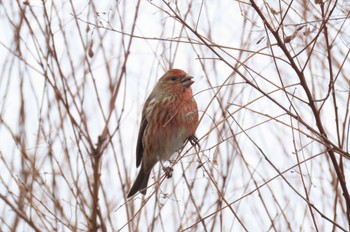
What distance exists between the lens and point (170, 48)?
407 cm

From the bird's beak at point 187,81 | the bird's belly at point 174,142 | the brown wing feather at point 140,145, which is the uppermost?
the bird's beak at point 187,81

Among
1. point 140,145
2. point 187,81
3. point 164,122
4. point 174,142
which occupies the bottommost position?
point 174,142

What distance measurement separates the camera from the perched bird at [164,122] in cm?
544

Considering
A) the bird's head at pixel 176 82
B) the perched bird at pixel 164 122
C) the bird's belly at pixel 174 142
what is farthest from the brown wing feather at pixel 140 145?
the bird's head at pixel 176 82

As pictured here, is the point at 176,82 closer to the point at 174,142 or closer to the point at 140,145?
the point at 174,142

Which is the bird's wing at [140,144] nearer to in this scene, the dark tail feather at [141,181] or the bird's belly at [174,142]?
the dark tail feather at [141,181]

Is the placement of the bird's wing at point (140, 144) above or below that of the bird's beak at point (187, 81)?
below

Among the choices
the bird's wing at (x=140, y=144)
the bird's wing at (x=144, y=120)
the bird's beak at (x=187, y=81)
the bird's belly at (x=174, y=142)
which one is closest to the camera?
the bird's belly at (x=174, y=142)

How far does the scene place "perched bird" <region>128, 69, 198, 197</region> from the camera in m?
5.44

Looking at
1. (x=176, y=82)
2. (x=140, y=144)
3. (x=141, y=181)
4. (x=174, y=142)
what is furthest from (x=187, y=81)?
(x=141, y=181)

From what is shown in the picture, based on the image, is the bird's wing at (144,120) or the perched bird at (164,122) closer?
the perched bird at (164,122)

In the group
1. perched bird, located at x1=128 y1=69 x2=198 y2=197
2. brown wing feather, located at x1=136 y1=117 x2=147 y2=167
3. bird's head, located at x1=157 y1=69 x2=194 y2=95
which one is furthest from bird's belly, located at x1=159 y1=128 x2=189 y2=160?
bird's head, located at x1=157 y1=69 x2=194 y2=95

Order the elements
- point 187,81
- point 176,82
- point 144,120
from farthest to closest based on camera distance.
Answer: point 144,120
point 176,82
point 187,81

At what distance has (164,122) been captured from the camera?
5676mm
